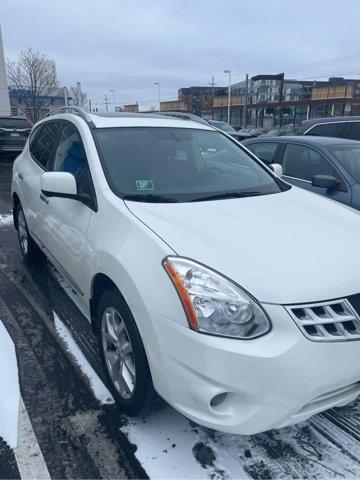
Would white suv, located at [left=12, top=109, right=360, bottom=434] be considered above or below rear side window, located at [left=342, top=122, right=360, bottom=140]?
below

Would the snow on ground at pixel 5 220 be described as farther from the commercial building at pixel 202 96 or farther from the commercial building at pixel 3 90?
the commercial building at pixel 202 96

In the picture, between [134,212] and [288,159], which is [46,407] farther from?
[288,159]

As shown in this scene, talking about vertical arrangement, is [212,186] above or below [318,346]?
above

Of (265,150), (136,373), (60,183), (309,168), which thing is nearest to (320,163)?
(309,168)

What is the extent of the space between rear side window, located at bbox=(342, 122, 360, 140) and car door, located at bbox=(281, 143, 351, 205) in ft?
9.55

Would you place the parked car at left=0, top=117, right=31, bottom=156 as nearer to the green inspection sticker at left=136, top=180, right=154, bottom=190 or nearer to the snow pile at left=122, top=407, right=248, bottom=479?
the green inspection sticker at left=136, top=180, right=154, bottom=190

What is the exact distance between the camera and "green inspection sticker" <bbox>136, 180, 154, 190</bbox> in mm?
2816

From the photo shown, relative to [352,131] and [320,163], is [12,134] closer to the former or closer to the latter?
[352,131]

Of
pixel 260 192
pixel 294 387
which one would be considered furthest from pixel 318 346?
pixel 260 192

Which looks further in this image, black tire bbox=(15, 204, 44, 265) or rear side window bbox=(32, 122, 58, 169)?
black tire bbox=(15, 204, 44, 265)

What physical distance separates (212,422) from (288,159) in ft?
Result: 15.2

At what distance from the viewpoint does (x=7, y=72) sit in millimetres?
28422

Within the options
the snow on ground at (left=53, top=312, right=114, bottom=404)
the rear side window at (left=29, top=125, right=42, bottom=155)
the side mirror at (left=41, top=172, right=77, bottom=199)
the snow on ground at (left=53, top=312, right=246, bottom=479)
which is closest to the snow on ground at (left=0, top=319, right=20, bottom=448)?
the snow on ground at (left=53, top=312, right=114, bottom=404)

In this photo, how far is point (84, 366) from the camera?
2.92 metres
